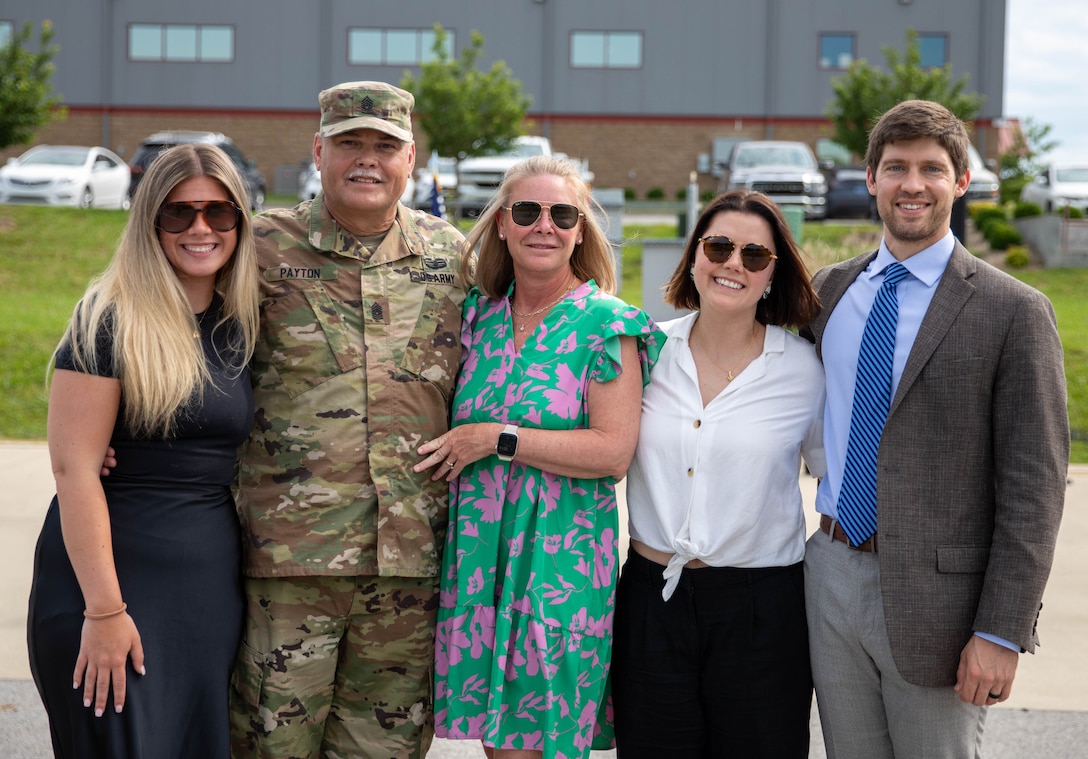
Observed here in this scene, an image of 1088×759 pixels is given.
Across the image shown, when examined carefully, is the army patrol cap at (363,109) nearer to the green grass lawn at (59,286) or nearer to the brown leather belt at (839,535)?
the brown leather belt at (839,535)

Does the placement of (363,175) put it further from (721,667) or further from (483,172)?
(483,172)

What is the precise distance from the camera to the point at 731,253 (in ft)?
9.99

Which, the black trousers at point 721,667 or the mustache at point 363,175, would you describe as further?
the mustache at point 363,175

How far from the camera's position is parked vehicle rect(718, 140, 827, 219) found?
20531 millimetres

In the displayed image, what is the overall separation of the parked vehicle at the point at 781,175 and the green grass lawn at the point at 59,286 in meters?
1.90

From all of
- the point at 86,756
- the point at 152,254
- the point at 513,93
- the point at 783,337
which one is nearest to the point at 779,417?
the point at 783,337

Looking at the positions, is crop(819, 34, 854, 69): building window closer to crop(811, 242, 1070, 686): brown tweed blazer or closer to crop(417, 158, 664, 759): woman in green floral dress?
crop(417, 158, 664, 759): woman in green floral dress

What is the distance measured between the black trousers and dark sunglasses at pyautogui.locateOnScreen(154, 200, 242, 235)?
1533mm

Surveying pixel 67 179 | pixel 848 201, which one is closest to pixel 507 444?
pixel 67 179

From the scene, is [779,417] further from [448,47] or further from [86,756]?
[448,47]

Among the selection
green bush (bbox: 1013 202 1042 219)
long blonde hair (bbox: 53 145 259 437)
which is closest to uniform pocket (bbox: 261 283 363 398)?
long blonde hair (bbox: 53 145 259 437)

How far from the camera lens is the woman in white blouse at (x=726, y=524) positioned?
9.73 ft

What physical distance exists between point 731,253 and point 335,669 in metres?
1.67

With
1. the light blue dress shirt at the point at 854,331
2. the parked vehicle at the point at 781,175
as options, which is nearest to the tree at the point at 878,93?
the parked vehicle at the point at 781,175
